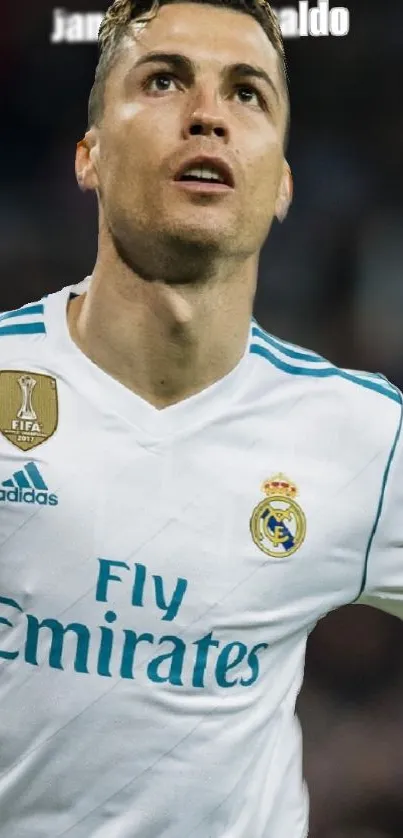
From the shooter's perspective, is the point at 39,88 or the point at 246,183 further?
the point at 39,88

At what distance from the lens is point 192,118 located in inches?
54.1

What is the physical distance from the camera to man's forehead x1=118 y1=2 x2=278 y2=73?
141 centimetres

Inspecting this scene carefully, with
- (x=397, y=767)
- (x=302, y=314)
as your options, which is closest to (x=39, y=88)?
(x=302, y=314)

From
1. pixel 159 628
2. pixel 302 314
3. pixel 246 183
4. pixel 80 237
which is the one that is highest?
pixel 246 183

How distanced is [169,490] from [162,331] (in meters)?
0.22

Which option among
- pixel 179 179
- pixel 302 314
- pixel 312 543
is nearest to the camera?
pixel 179 179

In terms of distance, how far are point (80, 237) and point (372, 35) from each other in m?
0.66

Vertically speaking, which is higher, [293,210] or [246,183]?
[246,183]

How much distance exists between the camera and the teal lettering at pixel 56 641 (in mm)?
1406

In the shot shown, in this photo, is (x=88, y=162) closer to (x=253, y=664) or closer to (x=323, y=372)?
(x=323, y=372)

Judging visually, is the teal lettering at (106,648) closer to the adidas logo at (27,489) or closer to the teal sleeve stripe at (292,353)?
the adidas logo at (27,489)

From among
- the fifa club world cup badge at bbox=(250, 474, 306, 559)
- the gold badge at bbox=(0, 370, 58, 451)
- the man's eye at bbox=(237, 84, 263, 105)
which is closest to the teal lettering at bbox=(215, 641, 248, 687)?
the fifa club world cup badge at bbox=(250, 474, 306, 559)

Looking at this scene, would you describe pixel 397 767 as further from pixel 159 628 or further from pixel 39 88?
pixel 39 88

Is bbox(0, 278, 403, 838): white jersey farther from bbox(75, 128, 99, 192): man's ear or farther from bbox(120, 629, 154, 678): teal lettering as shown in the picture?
bbox(75, 128, 99, 192): man's ear
